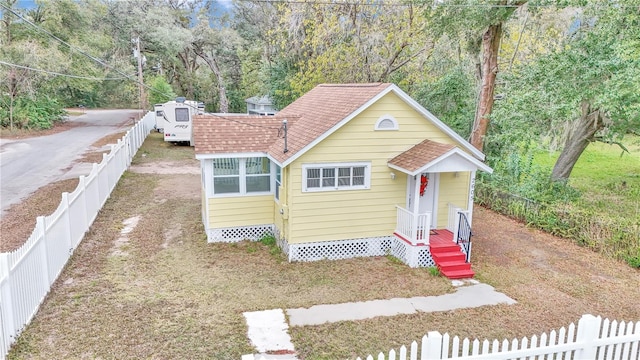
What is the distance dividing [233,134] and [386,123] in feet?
12.6

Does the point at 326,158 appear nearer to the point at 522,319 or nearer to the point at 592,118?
the point at 522,319

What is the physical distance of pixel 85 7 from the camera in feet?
111

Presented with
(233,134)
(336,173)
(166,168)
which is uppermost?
(233,134)

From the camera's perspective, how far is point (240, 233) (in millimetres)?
11172

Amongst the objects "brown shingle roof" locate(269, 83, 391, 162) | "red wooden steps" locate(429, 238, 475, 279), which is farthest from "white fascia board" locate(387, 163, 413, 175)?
"red wooden steps" locate(429, 238, 475, 279)

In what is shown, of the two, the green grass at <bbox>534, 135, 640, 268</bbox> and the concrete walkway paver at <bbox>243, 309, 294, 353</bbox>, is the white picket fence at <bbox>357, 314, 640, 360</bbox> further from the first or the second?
the green grass at <bbox>534, 135, 640, 268</bbox>

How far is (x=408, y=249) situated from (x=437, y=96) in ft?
38.8

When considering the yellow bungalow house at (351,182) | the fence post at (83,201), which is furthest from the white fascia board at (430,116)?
the fence post at (83,201)

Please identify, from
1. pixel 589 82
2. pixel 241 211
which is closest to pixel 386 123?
pixel 241 211

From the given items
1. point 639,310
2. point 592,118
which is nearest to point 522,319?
point 639,310

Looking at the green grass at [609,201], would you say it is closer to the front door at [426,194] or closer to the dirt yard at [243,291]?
the dirt yard at [243,291]

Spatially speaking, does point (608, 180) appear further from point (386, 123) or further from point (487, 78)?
point (386, 123)

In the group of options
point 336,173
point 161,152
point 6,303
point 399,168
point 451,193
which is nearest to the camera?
point 6,303

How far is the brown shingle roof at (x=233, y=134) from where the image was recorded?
10.4m
